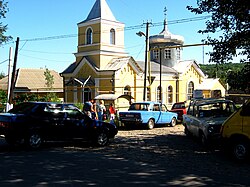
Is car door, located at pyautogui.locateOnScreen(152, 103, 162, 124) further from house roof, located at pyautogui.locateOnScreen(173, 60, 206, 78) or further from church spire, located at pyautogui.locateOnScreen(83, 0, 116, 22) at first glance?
house roof, located at pyautogui.locateOnScreen(173, 60, 206, 78)

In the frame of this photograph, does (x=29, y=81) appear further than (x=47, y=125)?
Yes

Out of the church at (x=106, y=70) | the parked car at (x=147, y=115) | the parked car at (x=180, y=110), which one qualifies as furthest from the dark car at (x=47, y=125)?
the church at (x=106, y=70)

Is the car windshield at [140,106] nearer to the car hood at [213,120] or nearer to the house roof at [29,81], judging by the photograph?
the car hood at [213,120]

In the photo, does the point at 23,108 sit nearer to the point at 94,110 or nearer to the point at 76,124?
the point at 76,124

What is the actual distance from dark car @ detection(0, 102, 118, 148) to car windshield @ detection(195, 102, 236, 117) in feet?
11.8

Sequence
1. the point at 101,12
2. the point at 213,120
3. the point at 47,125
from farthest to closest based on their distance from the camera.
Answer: the point at 101,12, the point at 213,120, the point at 47,125

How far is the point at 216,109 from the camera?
14.3 m

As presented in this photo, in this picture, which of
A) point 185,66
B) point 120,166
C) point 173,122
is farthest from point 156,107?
point 185,66

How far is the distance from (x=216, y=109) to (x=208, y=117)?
715 millimetres

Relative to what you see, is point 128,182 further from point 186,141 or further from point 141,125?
point 141,125

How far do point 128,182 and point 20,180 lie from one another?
7.52 ft

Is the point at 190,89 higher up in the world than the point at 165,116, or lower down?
higher up

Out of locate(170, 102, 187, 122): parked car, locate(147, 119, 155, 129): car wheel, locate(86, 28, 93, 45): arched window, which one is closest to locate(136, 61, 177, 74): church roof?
locate(86, 28, 93, 45): arched window

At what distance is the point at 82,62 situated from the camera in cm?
4197
